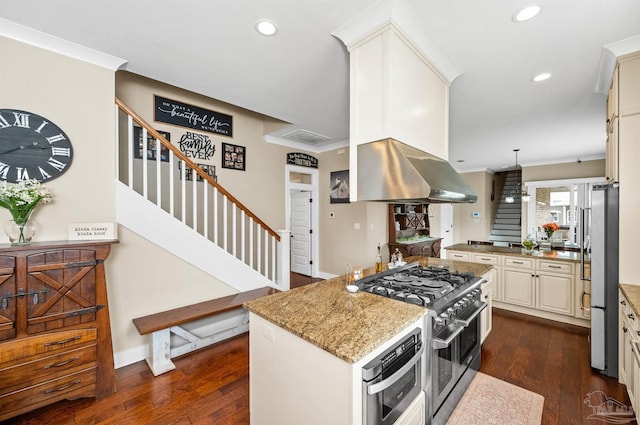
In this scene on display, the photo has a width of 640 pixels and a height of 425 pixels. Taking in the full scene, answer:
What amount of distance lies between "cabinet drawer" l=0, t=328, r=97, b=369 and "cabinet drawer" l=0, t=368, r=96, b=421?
0.69ft

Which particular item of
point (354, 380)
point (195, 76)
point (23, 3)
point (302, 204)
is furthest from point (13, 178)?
point (302, 204)

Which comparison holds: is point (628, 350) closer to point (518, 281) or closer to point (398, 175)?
point (518, 281)

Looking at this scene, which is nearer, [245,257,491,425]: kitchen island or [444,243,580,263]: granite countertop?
[245,257,491,425]: kitchen island

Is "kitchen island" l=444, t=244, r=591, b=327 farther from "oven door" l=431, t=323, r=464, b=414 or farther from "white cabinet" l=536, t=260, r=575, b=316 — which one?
"oven door" l=431, t=323, r=464, b=414

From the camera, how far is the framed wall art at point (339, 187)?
536 cm

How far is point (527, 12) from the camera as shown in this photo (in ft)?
5.80

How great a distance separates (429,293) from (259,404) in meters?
1.29

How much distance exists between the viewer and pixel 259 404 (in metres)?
1.69

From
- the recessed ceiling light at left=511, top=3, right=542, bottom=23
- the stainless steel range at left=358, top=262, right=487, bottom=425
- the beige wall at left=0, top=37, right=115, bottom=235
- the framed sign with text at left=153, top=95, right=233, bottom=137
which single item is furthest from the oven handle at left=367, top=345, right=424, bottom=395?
the framed sign with text at left=153, top=95, right=233, bottom=137

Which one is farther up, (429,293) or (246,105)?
(246,105)

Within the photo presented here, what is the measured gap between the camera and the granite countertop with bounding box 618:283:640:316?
5.89 feet

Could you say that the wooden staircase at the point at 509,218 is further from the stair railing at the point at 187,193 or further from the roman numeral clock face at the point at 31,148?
the roman numeral clock face at the point at 31,148

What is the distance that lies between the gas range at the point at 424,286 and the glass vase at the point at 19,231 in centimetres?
251

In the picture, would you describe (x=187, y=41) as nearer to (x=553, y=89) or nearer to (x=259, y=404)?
(x=259, y=404)
